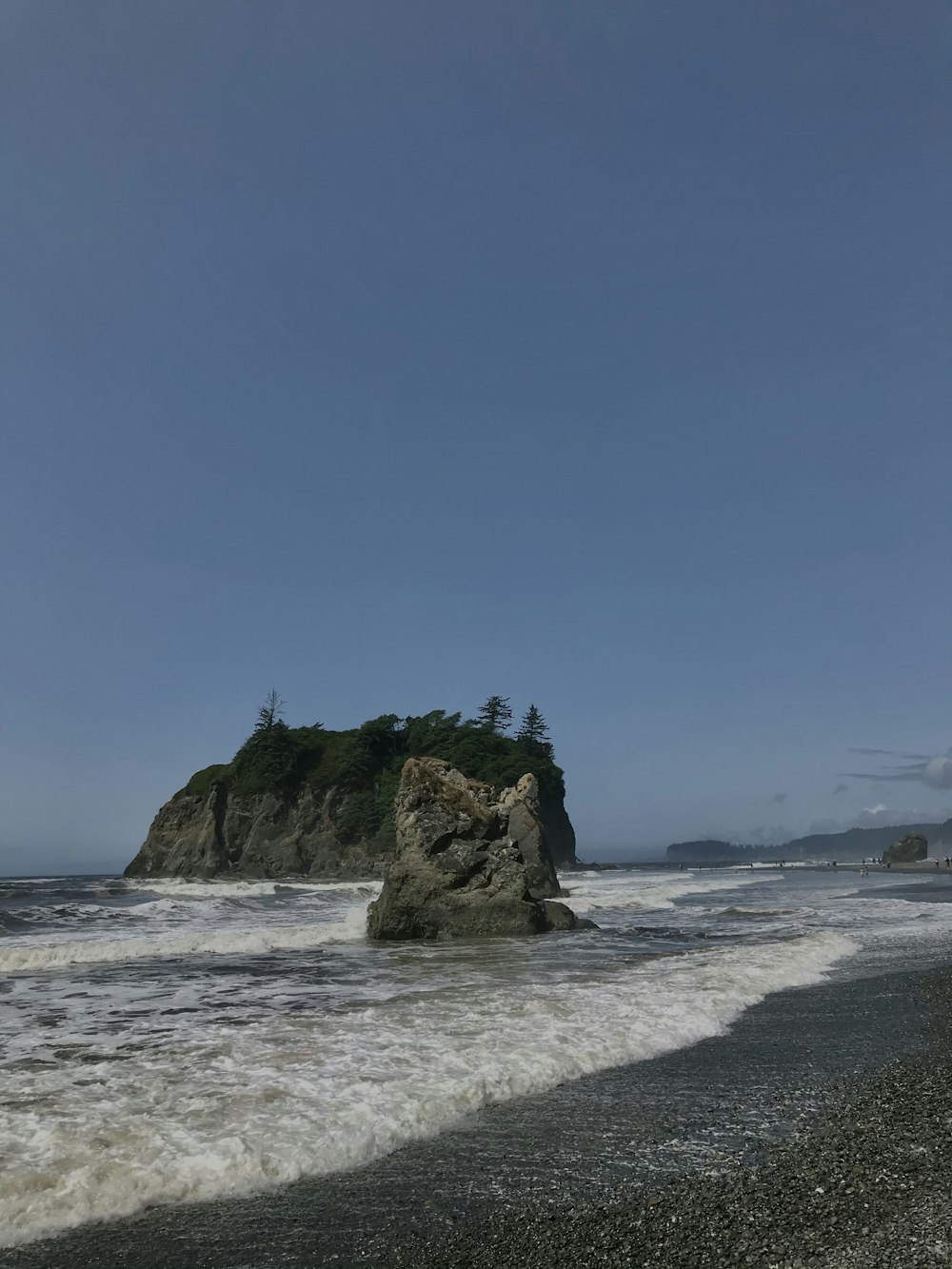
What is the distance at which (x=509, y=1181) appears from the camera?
530 centimetres

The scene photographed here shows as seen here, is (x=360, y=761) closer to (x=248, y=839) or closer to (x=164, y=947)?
(x=248, y=839)

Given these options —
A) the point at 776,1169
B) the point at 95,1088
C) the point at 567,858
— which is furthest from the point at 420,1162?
the point at 567,858

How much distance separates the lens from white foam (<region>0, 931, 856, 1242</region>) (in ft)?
17.6

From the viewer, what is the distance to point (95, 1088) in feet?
24.6

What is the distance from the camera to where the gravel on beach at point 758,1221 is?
13.4 ft

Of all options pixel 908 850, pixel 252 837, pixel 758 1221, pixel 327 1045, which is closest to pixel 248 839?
pixel 252 837

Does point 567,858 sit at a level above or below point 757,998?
below

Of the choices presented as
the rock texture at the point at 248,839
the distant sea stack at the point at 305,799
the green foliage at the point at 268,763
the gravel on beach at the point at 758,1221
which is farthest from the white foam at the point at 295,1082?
the green foliage at the point at 268,763

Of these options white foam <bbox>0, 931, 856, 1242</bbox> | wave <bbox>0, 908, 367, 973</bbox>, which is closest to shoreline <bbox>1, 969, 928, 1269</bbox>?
white foam <bbox>0, 931, 856, 1242</bbox>

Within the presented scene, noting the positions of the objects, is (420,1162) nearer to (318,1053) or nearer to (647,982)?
(318,1053)

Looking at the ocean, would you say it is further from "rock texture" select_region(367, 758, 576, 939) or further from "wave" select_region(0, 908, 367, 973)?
"rock texture" select_region(367, 758, 576, 939)

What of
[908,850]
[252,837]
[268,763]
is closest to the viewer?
[252,837]

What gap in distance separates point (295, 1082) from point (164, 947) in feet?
49.1

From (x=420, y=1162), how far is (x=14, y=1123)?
134 inches
